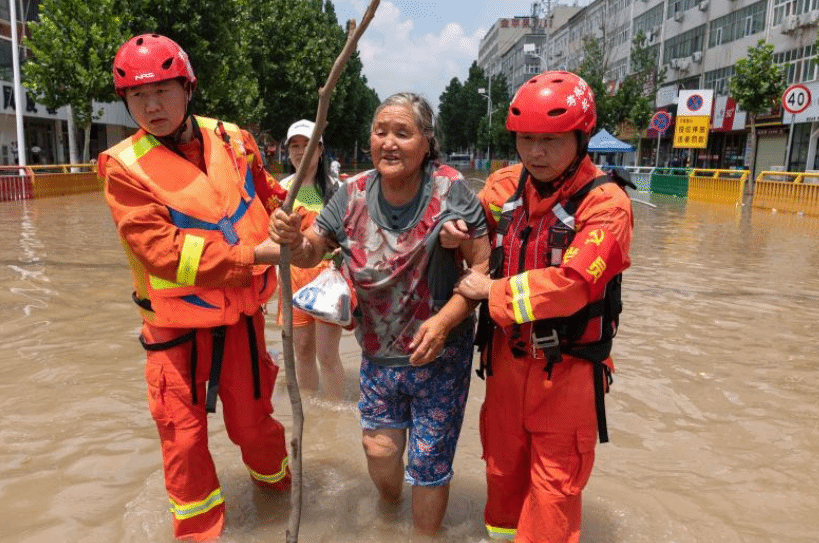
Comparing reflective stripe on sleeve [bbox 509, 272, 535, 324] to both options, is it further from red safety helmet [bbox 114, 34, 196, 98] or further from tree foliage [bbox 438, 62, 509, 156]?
tree foliage [bbox 438, 62, 509, 156]

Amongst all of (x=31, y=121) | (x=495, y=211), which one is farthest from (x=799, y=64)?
(x=31, y=121)

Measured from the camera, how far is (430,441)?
2850mm

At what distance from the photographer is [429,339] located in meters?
2.63

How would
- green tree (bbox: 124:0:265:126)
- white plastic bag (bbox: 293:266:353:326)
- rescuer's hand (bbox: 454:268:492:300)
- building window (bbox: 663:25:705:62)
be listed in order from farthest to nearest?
building window (bbox: 663:25:705:62) → green tree (bbox: 124:0:265:126) → white plastic bag (bbox: 293:266:353:326) → rescuer's hand (bbox: 454:268:492:300)

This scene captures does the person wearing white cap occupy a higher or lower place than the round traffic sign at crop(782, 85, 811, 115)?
lower

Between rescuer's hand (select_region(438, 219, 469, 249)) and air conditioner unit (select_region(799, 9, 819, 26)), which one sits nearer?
rescuer's hand (select_region(438, 219, 469, 249))

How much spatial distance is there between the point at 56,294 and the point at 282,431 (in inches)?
226

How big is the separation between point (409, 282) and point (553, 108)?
88cm

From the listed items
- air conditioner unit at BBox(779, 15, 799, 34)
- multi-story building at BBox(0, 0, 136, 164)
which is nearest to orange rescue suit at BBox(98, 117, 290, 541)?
multi-story building at BBox(0, 0, 136, 164)

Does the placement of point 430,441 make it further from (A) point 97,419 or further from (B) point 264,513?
(A) point 97,419

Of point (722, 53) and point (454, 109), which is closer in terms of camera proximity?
point (722, 53)

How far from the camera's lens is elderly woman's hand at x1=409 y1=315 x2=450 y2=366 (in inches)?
104

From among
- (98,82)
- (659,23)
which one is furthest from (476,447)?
(659,23)

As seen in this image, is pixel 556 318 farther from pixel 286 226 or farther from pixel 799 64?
pixel 799 64
